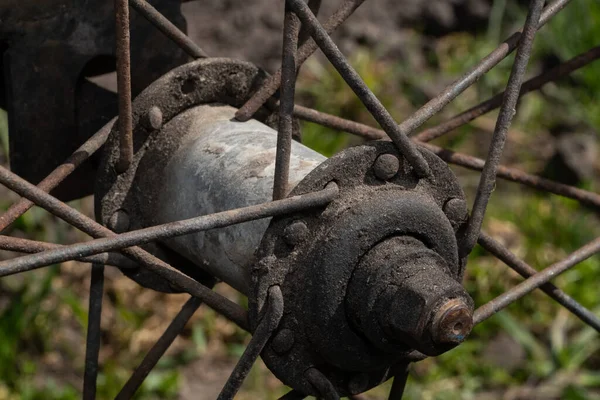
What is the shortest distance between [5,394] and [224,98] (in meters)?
1.58

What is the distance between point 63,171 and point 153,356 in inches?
14.1

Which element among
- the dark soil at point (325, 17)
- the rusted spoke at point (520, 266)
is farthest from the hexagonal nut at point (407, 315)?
the dark soil at point (325, 17)

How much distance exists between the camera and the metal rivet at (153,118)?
1695mm

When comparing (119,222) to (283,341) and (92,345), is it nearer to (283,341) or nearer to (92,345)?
(92,345)

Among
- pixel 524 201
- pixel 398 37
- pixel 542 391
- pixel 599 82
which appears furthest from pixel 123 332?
pixel 599 82

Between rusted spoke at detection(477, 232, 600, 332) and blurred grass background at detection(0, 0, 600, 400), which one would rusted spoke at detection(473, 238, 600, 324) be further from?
blurred grass background at detection(0, 0, 600, 400)

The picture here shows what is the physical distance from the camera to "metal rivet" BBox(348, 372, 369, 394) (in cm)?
159

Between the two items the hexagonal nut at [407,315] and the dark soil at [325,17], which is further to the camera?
the dark soil at [325,17]

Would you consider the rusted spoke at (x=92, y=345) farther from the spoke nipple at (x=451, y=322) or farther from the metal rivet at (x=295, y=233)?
the spoke nipple at (x=451, y=322)

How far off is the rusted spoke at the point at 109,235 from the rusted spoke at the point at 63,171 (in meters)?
0.09

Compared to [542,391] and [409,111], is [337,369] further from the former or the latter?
[409,111]

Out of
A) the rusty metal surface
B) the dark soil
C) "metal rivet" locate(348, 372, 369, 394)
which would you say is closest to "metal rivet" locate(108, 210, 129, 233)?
the rusty metal surface

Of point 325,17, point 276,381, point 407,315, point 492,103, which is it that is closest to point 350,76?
point 407,315

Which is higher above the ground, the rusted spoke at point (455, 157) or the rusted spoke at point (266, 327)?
the rusted spoke at point (455, 157)
